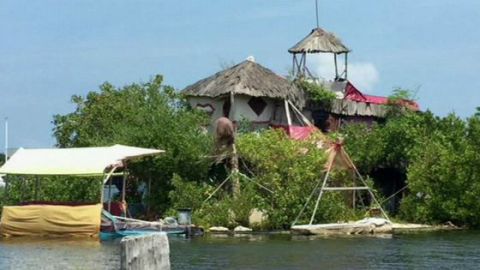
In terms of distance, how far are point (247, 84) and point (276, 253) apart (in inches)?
707

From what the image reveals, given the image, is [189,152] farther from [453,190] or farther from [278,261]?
[278,261]

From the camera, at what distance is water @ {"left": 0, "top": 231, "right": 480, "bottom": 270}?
19.1 metres

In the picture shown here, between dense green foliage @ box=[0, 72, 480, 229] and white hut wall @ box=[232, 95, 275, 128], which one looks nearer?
dense green foliage @ box=[0, 72, 480, 229]

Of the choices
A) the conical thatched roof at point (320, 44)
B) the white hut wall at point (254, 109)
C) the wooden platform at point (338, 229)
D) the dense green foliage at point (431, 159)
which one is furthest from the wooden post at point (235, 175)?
the conical thatched roof at point (320, 44)

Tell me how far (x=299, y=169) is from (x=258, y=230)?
2.59 m

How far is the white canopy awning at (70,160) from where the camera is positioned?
27.2 m

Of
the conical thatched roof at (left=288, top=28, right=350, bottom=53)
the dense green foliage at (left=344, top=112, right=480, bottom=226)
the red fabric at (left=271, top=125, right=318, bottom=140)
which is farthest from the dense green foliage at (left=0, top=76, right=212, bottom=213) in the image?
the conical thatched roof at (left=288, top=28, right=350, bottom=53)

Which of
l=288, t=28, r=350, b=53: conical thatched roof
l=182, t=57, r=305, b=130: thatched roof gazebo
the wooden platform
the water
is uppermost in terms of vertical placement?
l=288, t=28, r=350, b=53: conical thatched roof

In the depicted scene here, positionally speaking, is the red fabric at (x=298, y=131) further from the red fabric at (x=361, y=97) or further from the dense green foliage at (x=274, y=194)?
the dense green foliage at (x=274, y=194)

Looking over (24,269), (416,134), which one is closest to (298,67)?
(416,134)

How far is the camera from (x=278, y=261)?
65.8ft

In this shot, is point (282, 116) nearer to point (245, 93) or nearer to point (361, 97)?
point (245, 93)

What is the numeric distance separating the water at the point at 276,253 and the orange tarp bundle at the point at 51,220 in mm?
987

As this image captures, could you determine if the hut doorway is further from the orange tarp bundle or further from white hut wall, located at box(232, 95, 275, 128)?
the orange tarp bundle
